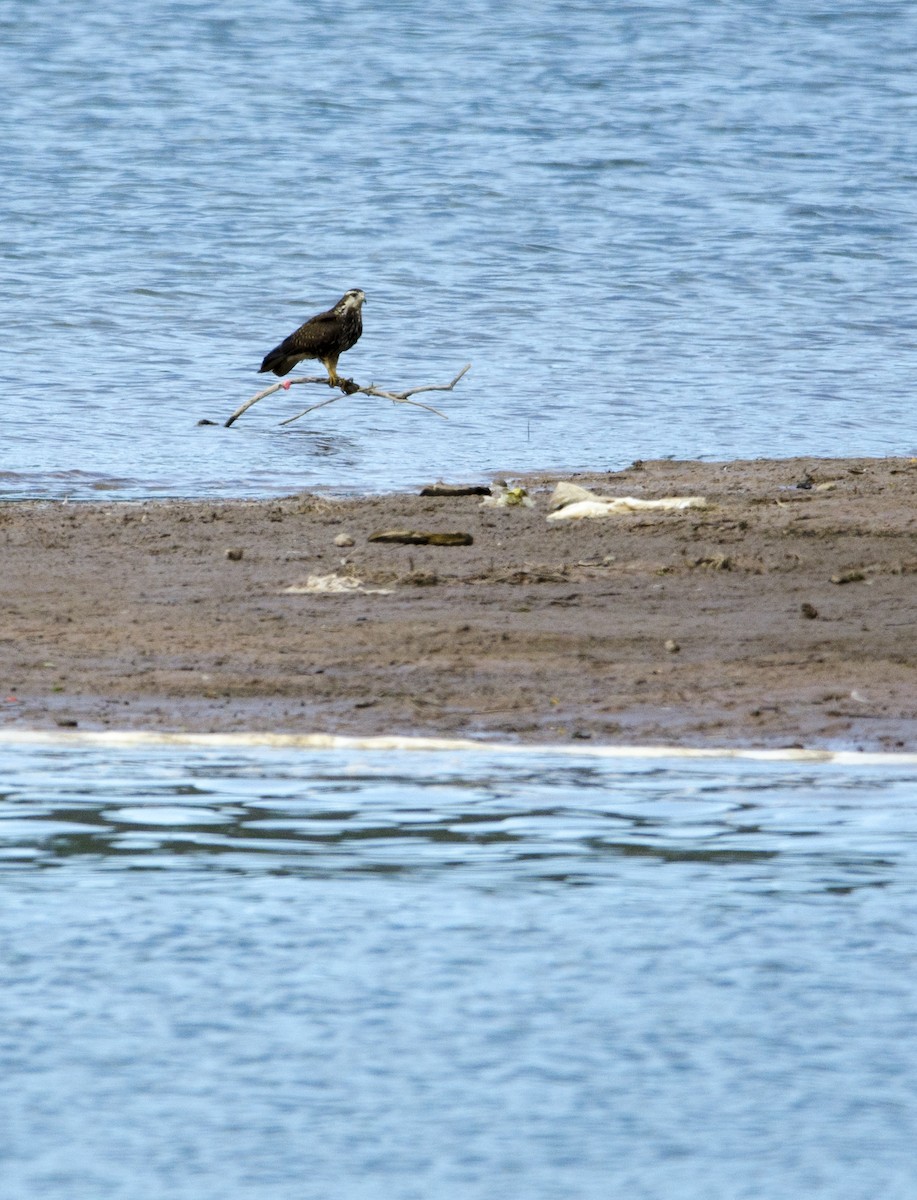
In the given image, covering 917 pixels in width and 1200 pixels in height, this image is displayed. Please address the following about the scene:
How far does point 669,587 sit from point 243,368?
13.2m

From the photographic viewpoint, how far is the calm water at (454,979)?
4.47 m

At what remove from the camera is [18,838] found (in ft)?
21.2

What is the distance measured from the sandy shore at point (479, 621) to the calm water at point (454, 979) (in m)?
0.77

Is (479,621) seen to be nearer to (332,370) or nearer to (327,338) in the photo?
(327,338)

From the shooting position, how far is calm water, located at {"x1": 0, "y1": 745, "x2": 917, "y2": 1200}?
4473mm

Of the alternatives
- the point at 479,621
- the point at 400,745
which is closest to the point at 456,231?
the point at 479,621

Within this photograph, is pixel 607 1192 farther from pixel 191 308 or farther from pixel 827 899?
pixel 191 308

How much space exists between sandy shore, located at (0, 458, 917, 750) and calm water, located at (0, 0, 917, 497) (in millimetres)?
3422

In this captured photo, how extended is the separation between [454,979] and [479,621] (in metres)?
4.15

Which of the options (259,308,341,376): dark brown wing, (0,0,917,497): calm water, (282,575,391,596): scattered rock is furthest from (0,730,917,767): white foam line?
(0,0,917,497): calm water

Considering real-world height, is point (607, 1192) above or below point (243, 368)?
above

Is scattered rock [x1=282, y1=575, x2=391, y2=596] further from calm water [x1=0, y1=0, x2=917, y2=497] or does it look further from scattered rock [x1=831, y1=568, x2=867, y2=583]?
calm water [x1=0, y1=0, x2=917, y2=497]

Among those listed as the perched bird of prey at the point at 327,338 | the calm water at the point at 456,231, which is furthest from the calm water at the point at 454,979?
the calm water at the point at 456,231

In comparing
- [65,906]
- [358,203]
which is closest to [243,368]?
[358,203]
